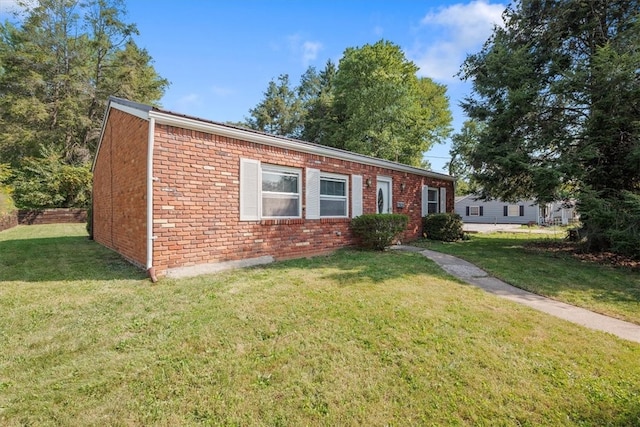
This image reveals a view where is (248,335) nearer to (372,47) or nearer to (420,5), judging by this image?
(420,5)

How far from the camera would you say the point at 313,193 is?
786cm

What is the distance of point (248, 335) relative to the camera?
334cm

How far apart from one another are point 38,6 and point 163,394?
33.5 metres

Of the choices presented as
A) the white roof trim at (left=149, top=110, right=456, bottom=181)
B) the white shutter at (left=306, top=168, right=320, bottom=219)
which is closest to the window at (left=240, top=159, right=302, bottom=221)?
the white shutter at (left=306, top=168, right=320, bottom=219)

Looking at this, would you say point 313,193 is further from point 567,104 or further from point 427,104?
point 427,104

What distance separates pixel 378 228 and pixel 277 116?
27.2 metres

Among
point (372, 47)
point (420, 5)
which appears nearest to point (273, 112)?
point (372, 47)

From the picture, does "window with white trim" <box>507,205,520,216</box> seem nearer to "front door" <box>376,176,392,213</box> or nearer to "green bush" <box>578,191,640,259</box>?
"green bush" <box>578,191,640,259</box>

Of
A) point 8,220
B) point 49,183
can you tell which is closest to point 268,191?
point 8,220

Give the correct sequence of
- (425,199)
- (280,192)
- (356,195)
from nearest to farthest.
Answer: (280,192) < (356,195) < (425,199)

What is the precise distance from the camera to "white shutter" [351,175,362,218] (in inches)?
352

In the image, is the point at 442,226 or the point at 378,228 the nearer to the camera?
the point at 378,228

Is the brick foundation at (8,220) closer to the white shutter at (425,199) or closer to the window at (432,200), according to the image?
the white shutter at (425,199)

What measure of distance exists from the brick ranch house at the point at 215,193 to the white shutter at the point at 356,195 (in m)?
0.03
